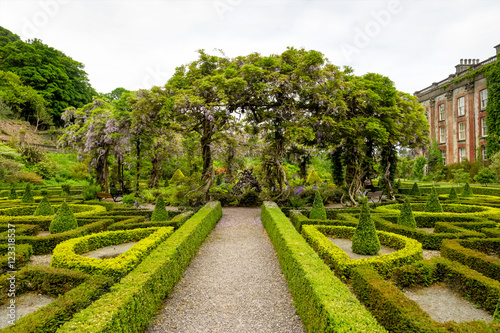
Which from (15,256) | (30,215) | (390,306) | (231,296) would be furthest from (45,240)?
(390,306)

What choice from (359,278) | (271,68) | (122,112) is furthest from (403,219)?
(122,112)

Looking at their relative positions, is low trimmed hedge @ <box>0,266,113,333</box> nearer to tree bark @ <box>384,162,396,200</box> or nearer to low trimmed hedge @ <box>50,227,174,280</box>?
low trimmed hedge @ <box>50,227,174,280</box>

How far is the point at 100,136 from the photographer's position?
1645 centimetres

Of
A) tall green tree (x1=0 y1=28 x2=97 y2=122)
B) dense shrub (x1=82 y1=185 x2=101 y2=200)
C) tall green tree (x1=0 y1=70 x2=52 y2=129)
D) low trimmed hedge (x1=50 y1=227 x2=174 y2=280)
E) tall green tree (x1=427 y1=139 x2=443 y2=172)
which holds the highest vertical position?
tall green tree (x1=0 y1=28 x2=97 y2=122)

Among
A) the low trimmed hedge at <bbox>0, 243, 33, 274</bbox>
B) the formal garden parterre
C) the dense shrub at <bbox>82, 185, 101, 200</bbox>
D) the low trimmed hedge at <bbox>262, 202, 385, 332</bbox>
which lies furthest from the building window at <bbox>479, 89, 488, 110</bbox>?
the low trimmed hedge at <bbox>0, 243, 33, 274</bbox>

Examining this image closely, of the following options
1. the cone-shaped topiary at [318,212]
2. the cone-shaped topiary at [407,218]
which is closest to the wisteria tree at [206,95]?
the cone-shaped topiary at [318,212]

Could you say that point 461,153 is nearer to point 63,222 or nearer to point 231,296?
point 231,296

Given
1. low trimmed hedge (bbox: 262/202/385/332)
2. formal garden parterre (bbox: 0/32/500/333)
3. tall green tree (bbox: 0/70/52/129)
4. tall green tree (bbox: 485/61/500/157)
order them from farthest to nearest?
tall green tree (bbox: 0/70/52/129)
tall green tree (bbox: 485/61/500/157)
formal garden parterre (bbox: 0/32/500/333)
low trimmed hedge (bbox: 262/202/385/332)

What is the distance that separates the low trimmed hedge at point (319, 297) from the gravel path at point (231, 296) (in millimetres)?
307

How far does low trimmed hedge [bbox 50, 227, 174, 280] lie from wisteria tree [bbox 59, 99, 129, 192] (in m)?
8.93

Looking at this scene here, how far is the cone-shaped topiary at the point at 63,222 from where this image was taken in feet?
22.7

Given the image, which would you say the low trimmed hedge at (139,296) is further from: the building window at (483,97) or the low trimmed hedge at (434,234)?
the building window at (483,97)

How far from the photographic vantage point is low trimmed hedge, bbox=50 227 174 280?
430 centimetres

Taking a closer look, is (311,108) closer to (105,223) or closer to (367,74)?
(367,74)
